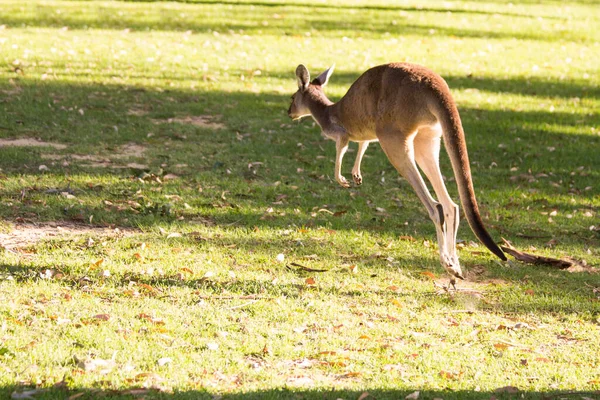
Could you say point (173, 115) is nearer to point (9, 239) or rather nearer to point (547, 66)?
point (9, 239)

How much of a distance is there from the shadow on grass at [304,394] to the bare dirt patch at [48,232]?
2.51m

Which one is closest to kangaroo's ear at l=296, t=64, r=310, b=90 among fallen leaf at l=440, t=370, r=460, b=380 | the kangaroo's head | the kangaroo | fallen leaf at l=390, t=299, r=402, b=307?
the kangaroo's head

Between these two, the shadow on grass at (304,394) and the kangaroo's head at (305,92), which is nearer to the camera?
the shadow on grass at (304,394)

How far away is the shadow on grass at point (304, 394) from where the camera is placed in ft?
14.4

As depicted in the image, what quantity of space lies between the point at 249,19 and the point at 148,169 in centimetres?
968

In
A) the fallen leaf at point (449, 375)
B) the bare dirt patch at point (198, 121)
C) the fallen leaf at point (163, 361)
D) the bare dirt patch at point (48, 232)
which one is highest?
the fallen leaf at point (163, 361)

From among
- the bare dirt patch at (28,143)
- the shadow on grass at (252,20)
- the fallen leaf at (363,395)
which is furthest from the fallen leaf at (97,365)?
the shadow on grass at (252,20)

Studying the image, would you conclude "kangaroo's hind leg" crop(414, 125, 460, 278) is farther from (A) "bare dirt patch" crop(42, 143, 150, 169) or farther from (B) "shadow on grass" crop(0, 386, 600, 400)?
(A) "bare dirt patch" crop(42, 143, 150, 169)

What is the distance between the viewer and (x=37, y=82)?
39.8 feet

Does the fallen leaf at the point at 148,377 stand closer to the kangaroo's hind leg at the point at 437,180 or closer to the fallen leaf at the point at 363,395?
the fallen leaf at the point at 363,395

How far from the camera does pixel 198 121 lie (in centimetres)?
1130

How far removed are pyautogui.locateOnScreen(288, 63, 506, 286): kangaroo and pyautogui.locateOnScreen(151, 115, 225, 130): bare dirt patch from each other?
4413 mm

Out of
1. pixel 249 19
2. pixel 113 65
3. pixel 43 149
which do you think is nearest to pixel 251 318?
pixel 43 149

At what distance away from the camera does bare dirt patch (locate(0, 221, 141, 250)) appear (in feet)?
22.4
